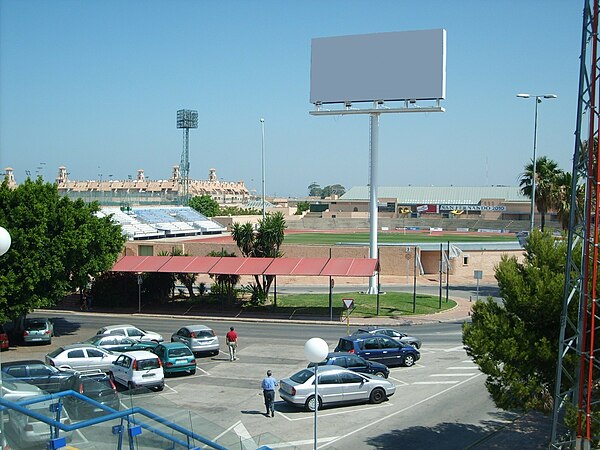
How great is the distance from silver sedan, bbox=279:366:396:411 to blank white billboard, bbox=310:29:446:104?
27.9 metres

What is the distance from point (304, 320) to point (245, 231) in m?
7.95

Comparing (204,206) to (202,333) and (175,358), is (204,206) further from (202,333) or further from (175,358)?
(175,358)

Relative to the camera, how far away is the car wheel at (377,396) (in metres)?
21.0

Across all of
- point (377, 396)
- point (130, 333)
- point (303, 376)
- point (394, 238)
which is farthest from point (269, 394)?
point (394, 238)

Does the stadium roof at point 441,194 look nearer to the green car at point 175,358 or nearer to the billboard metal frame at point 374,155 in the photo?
the billboard metal frame at point 374,155

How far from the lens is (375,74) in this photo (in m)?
46.1

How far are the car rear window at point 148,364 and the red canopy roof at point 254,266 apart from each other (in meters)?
16.2

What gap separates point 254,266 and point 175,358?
52.3 feet

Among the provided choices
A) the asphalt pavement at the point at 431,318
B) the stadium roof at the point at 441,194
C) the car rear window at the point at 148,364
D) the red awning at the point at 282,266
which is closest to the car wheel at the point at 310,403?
the asphalt pavement at the point at 431,318

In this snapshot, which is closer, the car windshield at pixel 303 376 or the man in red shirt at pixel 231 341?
the car windshield at pixel 303 376

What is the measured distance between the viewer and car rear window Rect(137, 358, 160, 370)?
22.1 m

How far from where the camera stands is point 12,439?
32.1 ft

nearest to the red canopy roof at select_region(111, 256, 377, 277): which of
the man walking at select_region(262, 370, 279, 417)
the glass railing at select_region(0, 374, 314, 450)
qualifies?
the man walking at select_region(262, 370, 279, 417)

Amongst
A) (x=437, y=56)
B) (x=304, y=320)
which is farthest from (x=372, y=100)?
(x=304, y=320)
